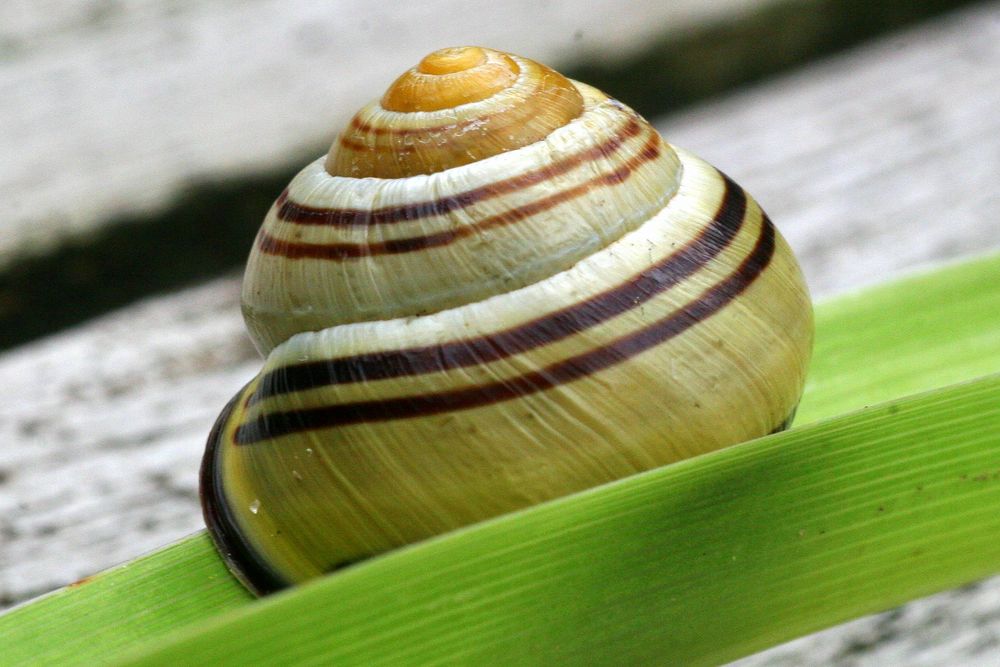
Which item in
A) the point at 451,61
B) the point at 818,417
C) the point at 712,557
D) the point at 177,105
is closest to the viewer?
the point at 712,557

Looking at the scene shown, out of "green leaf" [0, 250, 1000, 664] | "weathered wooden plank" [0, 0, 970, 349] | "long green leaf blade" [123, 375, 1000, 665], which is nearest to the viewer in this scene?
"long green leaf blade" [123, 375, 1000, 665]

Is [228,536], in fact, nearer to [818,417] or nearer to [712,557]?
[712,557]

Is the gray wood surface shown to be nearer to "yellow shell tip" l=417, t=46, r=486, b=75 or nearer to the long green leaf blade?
"yellow shell tip" l=417, t=46, r=486, b=75

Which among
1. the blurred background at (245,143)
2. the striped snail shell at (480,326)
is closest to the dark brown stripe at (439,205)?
the striped snail shell at (480,326)

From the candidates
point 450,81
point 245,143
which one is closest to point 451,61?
point 450,81

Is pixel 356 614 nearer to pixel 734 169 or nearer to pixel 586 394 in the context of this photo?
pixel 586 394

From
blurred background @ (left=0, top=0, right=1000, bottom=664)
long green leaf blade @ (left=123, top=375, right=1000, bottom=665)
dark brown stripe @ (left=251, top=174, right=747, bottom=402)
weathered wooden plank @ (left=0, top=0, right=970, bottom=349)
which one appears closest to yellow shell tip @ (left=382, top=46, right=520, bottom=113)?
dark brown stripe @ (left=251, top=174, right=747, bottom=402)

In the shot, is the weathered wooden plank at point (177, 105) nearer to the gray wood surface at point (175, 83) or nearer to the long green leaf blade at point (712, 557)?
the gray wood surface at point (175, 83)
